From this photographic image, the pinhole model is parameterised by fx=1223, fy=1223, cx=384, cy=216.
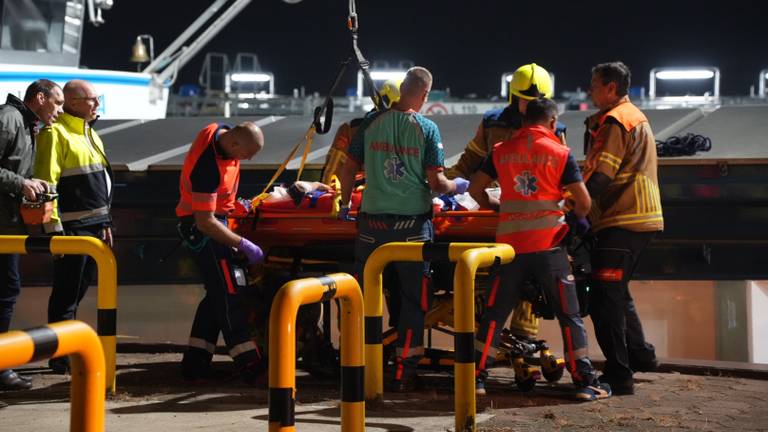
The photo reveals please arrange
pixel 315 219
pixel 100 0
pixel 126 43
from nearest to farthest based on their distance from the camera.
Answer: pixel 315 219 → pixel 100 0 → pixel 126 43

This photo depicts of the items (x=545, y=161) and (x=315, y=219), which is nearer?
(x=545, y=161)

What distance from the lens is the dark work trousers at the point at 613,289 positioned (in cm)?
602

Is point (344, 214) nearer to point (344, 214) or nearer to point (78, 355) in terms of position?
point (344, 214)

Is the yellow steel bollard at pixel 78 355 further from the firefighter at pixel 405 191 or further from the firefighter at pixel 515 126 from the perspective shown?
the firefighter at pixel 515 126

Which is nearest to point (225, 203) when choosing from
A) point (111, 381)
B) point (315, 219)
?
point (315, 219)

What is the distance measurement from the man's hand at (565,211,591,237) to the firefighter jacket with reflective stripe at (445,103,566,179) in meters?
0.56

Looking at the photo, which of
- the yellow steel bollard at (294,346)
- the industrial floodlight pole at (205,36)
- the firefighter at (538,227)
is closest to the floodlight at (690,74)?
the industrial floodlight pole at (205,36)

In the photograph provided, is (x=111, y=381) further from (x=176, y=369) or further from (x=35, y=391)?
(x=176, y=369)

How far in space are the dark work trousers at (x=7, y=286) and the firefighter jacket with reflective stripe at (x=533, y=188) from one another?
248 centimetres

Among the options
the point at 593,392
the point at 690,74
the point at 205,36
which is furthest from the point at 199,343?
the point at 690,74

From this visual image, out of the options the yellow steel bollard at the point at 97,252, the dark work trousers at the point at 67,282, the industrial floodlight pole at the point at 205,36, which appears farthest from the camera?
the industrial floodlight pole at the point at 205,36

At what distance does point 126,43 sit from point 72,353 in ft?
149

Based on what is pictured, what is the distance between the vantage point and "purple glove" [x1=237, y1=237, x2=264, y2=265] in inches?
234

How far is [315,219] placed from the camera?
21.1ft
